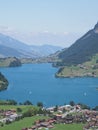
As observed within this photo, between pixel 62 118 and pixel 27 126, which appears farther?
pixel 62 118

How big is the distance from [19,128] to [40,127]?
11.4ft

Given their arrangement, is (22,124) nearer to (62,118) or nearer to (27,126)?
(27,126)

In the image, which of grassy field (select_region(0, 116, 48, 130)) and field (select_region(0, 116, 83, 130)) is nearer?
field (select_region(0, 116, 83, 130))

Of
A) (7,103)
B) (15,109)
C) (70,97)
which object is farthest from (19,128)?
(70,97)

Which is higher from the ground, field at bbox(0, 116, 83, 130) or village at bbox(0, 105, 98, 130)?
village at bbox(0, 105, 98, 130)

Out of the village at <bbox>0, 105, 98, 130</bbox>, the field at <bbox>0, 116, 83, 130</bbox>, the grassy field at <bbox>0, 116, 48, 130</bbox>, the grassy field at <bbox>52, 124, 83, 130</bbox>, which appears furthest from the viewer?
the grassy field at <bbox>0, 116, 48, 130</bbox>

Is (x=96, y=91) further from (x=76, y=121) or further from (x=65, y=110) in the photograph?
(x=76, y=121)

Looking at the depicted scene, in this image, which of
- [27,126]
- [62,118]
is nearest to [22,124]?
[27,126]

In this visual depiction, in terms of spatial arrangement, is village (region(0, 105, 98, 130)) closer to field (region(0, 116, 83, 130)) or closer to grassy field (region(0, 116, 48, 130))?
field (region(0, 116, 83, 130))

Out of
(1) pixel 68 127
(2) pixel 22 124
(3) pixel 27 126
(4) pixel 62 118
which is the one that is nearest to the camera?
(1) pixel 68 127

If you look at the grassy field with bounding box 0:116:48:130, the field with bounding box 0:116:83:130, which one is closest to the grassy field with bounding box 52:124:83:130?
the field with bounding box 0:116:83:130

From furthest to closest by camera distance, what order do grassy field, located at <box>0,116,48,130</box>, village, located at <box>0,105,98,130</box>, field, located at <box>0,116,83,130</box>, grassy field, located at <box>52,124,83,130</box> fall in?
grassy field, located at <box>0,116,48,130</box>
village, located at <box>0,105,98,130</box>
field, located at <box>0,116,83,130</box>
grassy field, located at <box>52,124,83,130</box>

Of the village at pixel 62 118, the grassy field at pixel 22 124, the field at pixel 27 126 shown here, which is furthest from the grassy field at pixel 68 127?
the grassy field at pixel 22 124

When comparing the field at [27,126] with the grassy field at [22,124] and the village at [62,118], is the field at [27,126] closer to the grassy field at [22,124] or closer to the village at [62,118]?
the grassy field at [22,124]
